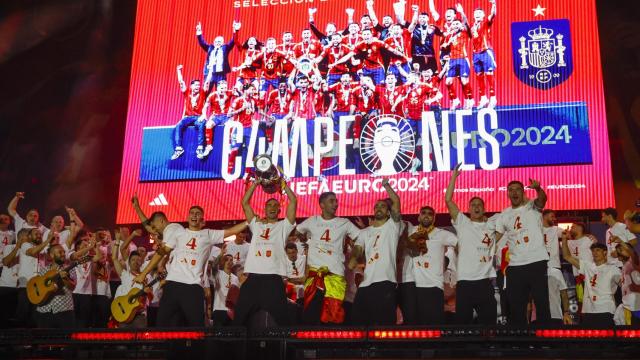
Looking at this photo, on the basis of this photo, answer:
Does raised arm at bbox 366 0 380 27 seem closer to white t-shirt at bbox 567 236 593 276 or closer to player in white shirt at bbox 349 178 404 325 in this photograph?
white t-shirt at bbox 567 236 593 276

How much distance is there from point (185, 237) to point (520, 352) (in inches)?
145

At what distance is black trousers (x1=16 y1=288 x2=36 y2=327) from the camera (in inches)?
401

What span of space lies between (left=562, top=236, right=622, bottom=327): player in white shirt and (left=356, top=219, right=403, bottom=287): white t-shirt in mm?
2490

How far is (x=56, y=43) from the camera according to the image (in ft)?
47.6

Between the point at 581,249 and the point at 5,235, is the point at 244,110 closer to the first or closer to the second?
the point at 5,235

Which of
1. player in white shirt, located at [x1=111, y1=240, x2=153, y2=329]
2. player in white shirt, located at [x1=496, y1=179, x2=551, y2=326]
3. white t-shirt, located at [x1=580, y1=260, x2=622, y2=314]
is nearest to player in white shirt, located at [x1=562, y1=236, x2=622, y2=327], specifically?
white t-shirt, located at [x1=580, y1=260, x2=622, y2=314]

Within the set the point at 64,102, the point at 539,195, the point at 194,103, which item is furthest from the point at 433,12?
the point at 64,102

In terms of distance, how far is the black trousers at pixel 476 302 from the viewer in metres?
7.43

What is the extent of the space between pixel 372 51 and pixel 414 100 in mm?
1152

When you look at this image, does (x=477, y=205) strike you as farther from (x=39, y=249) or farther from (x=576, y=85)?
(x=39, y=249)

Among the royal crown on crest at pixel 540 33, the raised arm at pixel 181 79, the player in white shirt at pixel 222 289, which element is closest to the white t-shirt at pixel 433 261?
the player in white shirt at pixel 222 289

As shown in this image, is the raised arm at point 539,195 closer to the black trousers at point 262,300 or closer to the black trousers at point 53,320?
the black trousers at point 262,300

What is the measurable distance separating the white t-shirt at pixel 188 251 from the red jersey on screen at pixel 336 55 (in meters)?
5.26

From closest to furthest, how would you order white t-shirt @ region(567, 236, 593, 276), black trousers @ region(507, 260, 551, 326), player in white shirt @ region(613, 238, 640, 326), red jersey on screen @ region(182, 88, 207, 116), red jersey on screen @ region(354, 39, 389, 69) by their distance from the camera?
black trousers @ region(507, 260, 551, 326) < player in white shirt @ region(613, 238, 640, 326) < white t-shirt @ region(567, 236, 593, 276) < red jersey on screen @ region(354, 39, 389, 69) < red jersey on screen @ region(182, 88, 207, 116)
